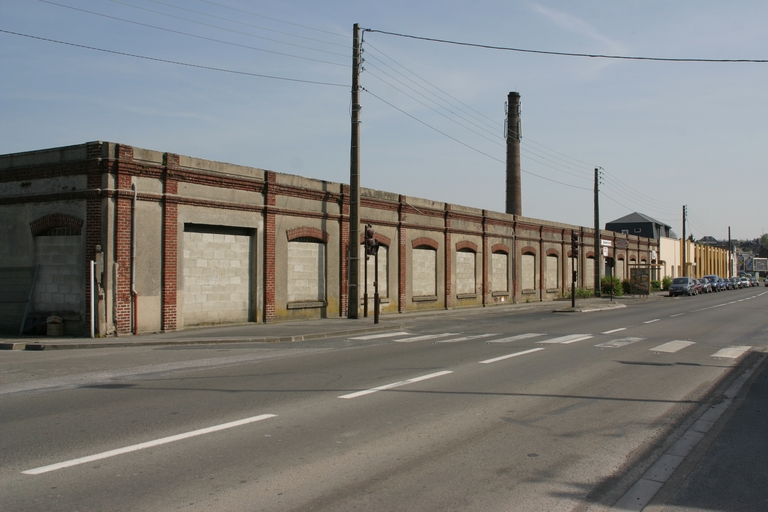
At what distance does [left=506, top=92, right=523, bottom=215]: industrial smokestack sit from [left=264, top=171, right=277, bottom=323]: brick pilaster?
28976mm

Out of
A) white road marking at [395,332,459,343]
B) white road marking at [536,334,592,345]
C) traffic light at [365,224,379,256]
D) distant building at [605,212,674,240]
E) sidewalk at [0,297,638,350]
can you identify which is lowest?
white road marking at [395,332,459,343]

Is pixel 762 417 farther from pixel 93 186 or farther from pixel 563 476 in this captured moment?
pixel 93 186

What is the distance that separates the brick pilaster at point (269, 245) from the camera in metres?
22.5

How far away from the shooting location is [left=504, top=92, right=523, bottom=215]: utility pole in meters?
48.9

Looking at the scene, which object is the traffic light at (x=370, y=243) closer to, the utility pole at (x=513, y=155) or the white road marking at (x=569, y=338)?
the white road marking at (x=569, y=338)

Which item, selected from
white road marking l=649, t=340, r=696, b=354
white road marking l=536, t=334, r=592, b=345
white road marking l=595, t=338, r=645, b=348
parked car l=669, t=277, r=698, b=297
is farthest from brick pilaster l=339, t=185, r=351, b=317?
parked car l=669, t=277, r=698, b=297

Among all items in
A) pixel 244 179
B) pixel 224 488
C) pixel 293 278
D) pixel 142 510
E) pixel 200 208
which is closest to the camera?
pixel 142 510

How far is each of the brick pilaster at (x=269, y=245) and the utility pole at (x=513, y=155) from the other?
95.1 ft

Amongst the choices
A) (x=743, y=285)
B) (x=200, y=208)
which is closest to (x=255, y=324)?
(x=200, y=208)

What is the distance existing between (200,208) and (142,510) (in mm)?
16383

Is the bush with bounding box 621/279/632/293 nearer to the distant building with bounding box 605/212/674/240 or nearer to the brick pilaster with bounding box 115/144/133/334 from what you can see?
the distant building with bounding box 605/212/674/240

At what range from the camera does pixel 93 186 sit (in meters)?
18.0

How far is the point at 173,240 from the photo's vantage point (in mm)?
19500

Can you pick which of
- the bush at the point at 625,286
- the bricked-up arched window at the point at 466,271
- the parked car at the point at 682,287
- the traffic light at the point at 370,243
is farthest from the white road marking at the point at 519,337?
the parked car at the point at 682,287
